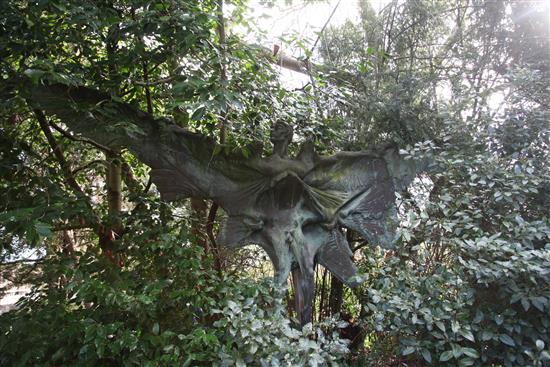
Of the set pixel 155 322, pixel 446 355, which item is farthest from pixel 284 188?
pixel 446 355

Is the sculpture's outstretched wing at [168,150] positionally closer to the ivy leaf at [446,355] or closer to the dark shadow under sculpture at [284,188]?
the dark shadow under sculpture at [284,188]

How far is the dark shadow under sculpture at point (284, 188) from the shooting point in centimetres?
302

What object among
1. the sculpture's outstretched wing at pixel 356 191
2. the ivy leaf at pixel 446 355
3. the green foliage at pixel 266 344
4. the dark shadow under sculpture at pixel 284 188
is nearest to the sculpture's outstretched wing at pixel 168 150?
the dark shadow under sculpture at pixel 284 188

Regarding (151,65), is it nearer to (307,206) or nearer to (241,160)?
(241,160)

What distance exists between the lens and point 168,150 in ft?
10.0

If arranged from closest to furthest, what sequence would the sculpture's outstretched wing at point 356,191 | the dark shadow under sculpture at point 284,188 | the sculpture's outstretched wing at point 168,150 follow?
1. the sculpture's outstretched wing at point 168,150
2. the dark shadow under sculpture at point 284,188
3. the sculpture's outstretched wing at point 356,191

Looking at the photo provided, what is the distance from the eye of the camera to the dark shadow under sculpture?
3.02 m

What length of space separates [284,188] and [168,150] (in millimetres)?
853


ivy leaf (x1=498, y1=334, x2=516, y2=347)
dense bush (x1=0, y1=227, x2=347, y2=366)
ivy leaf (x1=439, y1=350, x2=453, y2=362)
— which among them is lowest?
ivy leaf (x1=439, y1=350, x2=453, y2=362)

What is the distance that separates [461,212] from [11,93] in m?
2.71

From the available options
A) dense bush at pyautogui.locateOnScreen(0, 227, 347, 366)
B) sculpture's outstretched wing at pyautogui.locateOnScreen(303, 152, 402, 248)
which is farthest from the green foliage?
sculpture's outstretched wing at pyautogui.locateOnScreen(303, 152, 402, 248)

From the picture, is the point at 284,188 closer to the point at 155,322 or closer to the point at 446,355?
the point at 155,322

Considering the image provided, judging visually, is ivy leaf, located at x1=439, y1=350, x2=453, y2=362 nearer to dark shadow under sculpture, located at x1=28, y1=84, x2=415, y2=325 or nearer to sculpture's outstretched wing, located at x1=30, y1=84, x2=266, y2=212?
dark shadow under sculpture, located at x1=28, y1=84, x2=415, y2=325

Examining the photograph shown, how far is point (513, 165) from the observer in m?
2.60
